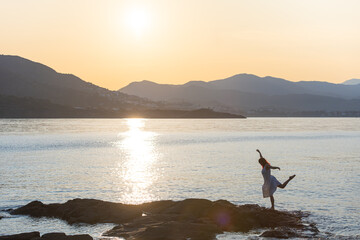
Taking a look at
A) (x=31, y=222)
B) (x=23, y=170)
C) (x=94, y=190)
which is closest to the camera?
(x=31, y=222)

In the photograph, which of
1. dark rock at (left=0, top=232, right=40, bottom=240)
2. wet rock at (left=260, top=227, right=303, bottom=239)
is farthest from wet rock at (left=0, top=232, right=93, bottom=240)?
wet rock at (left=260, top=227, right=303, bottom=239)

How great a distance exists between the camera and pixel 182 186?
37062 mm

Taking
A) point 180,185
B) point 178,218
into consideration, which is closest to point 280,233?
point 178,218

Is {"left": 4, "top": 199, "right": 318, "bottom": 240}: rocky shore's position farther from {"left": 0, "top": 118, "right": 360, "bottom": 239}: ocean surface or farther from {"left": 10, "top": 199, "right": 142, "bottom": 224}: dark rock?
{"left": 0, "top": 118, "right": 360, "bottom": 239}: ocean surface

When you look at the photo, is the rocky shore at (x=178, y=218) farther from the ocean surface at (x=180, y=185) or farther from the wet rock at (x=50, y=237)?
the wet rock at (x=50, y=237)

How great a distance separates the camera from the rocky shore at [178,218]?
21453mm

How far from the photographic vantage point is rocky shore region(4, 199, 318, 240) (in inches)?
845

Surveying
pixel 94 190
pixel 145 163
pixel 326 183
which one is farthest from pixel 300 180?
pixel 145 163

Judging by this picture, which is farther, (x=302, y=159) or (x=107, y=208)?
(x=302, y=159)

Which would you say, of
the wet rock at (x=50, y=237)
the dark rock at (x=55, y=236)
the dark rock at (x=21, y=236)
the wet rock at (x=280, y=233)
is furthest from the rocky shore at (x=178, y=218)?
the dark rock at (x=21, y=236)

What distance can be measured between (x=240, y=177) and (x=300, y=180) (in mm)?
5211

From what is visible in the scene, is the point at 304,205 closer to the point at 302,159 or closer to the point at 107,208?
the point at 107,208

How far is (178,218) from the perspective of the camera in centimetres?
2338

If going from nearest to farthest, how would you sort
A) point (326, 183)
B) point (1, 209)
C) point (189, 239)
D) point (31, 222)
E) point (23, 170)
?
point (189, 239), point (31, 222), point (1, 209), point (326, 183), point (23, 170)
